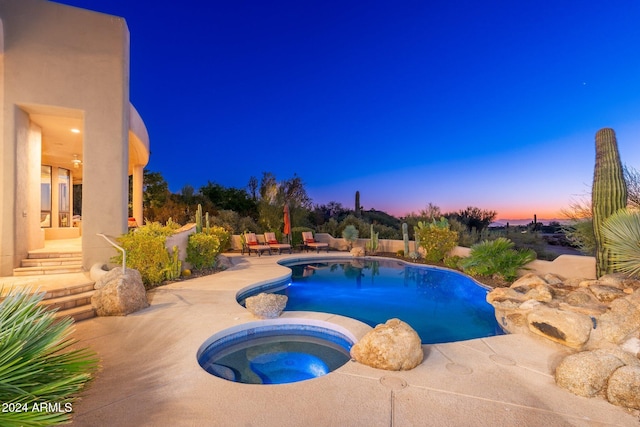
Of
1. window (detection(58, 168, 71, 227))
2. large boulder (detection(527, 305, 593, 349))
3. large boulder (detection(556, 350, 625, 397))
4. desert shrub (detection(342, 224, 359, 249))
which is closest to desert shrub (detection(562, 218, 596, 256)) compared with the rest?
large boulder (detection(527, 305, 593, 349))

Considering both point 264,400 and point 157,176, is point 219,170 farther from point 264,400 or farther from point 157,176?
point 264,400

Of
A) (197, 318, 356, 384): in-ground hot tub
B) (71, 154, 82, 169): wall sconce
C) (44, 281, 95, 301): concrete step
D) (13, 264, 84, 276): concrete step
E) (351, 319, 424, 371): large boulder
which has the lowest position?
(197, 318, 356, 384): in-ground hot tub

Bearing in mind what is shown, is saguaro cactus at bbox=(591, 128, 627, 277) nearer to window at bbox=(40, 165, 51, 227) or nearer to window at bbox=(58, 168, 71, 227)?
window at bbox=(40, 165, 51, 227)

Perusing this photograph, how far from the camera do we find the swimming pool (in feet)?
20.1

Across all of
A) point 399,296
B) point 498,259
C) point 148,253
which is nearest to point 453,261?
point 498,259

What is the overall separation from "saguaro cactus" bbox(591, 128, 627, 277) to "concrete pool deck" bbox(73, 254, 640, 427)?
340 cm

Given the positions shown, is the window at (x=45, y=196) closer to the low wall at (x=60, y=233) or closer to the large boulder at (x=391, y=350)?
the low wall at (x=60, y=233)

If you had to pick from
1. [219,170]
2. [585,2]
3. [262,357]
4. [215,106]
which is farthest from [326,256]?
[219,170]

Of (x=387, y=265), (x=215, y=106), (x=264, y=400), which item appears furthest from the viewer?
(x=215, y=106)

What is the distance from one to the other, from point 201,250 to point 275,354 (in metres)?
5.70

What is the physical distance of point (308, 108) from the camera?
2495 cm

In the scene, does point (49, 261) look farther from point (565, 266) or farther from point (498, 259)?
point (565, 266)

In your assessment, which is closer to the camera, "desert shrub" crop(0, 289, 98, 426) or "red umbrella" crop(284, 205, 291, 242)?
"desert shrub" crop(0, 289, 98, 426)

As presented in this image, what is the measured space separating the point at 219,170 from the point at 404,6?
88.4 ft
